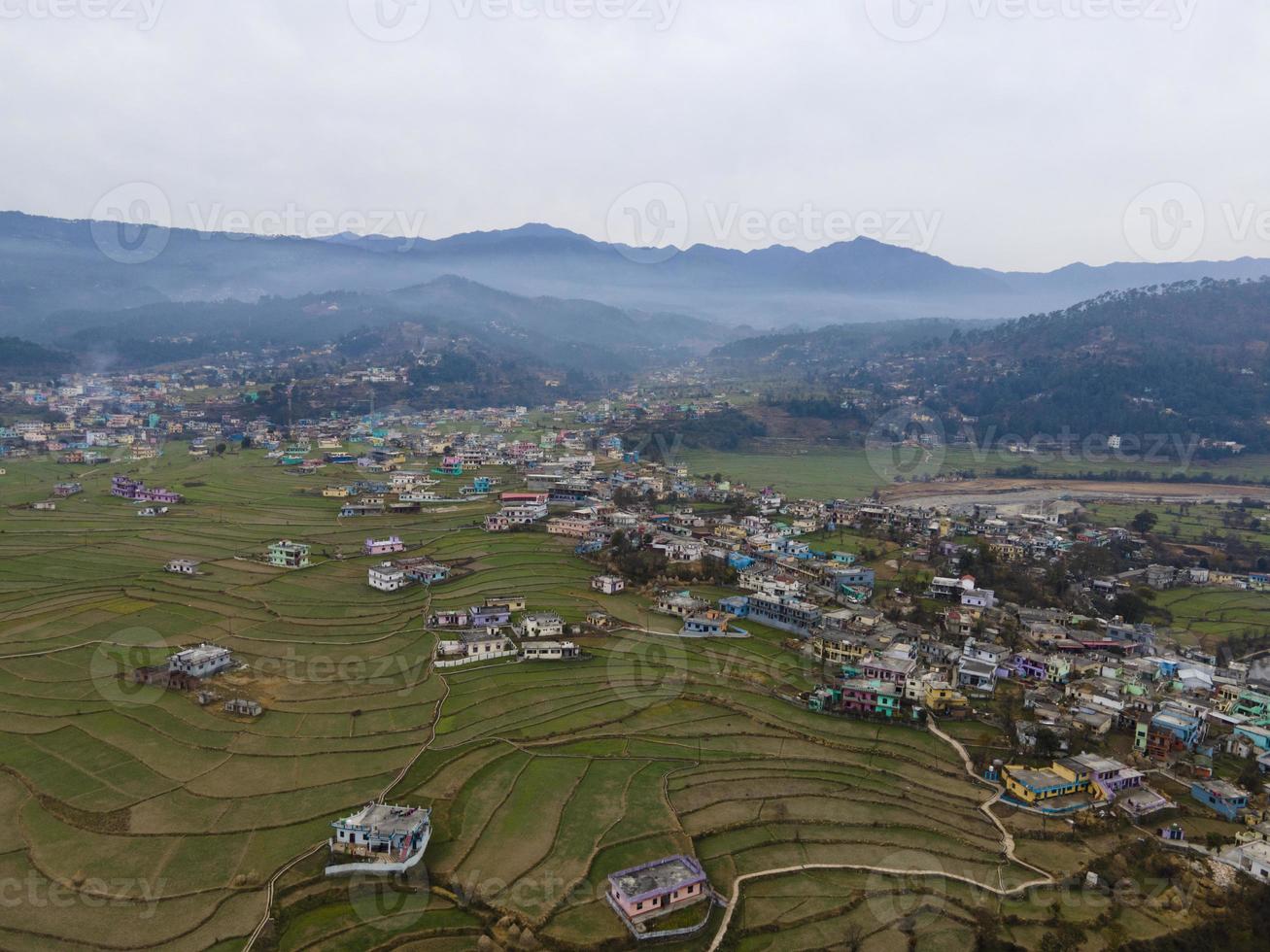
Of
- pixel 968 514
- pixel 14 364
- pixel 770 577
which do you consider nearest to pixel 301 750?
pixel 770 577


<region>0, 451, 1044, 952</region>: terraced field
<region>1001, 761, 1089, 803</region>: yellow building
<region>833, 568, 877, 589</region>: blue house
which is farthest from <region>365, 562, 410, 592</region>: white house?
<region>1001, 761, 1089, 803</region>: yellow building

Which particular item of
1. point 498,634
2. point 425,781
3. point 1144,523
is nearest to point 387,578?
point 498,634

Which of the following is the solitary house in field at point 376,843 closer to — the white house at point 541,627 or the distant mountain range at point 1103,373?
the white house at point 541,627

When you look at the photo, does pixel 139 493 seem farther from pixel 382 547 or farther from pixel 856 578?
pixel 856 578

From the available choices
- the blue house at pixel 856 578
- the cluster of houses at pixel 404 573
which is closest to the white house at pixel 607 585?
the cluster of houses at pixel 404 573

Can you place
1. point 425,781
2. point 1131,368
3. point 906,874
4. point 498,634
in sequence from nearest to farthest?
1. point 906,874
2. point 425,781
3. point 498,634
4. point 1131,368

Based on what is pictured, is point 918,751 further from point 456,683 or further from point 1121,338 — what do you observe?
point 1121,338
